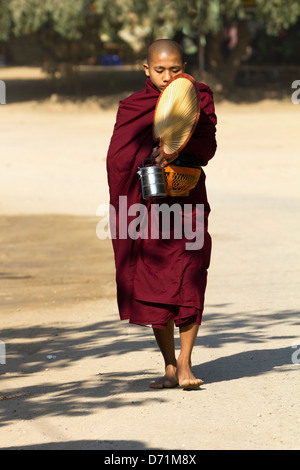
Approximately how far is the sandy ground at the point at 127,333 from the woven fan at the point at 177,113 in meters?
1.38

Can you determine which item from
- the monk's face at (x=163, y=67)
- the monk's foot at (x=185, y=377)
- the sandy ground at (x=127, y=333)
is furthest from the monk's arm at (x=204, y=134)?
the sandy ground at (x=127, y=333)

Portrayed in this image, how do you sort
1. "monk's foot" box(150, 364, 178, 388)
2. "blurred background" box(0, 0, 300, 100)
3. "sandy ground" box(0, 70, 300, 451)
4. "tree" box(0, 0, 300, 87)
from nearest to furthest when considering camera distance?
"sandy ground" box(0, 70, 300, 451) < "monk's foot" box(150, 364, 178, 388) < "tree" box(0, 0, 300, 87) < "blurred background" box(0, 0, 300, 100)

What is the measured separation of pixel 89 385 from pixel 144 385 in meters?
0.32

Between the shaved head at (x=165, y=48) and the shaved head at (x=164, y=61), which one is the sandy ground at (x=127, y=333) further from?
the shaved head at (x=165, y=48)

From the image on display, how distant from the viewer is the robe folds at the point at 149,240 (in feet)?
16.3

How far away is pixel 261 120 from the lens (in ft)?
78.5

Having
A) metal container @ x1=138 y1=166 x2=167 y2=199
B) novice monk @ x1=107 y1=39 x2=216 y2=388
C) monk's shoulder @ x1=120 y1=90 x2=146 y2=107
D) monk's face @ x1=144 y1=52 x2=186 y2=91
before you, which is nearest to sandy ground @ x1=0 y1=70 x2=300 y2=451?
novice monk @ x1=107 y1=39 x2=216 y2=388

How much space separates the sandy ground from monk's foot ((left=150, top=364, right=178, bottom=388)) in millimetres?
76

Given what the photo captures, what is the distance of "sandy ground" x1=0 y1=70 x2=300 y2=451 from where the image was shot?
176 inches

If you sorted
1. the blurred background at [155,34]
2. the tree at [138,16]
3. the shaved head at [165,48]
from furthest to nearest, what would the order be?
the blurred background at [155,34] → the tree at [138,16] → the shaved head at [165,48]

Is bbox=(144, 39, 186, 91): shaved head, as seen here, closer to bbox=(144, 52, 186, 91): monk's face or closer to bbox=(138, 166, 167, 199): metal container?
bbox=(144, 52, 186, 91): monk's face

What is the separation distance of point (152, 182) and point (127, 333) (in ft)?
7.02

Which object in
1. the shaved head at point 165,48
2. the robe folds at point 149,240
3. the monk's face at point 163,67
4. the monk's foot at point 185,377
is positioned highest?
the shaved head at point 165,48

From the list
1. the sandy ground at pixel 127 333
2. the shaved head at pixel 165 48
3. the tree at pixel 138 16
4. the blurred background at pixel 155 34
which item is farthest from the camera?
the blurred background at pixel 155 34
